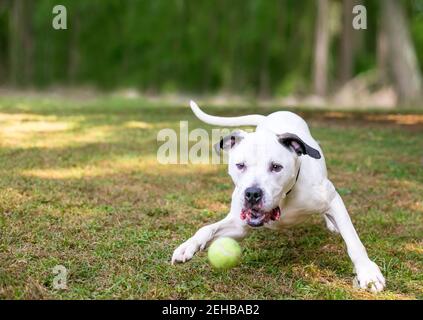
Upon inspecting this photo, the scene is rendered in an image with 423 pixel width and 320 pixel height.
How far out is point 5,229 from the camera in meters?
4.39

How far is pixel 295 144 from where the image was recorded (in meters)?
3.81

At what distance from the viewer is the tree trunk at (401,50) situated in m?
16.5

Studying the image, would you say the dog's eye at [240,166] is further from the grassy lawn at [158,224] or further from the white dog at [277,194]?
the grassy lawn at [158,224]

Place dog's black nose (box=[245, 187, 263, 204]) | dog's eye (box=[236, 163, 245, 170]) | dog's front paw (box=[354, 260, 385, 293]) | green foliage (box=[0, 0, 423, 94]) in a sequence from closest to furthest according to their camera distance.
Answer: dog's black nose (box=[245, 187, 263, 204]) < dog's front paw (box=[354, 260, 385, 293]) < dog's eye (box=[236, 163, 245, 170]) < green foliage (box=[0, 0, 423, 94])

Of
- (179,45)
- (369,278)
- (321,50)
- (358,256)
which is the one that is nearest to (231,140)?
(358,256)

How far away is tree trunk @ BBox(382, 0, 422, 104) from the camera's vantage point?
54.1 feet

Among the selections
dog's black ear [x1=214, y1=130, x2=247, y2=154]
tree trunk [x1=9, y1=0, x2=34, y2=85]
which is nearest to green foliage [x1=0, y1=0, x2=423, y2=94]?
tree trunk [x1=9, y1=0, x2=34, y2=85]

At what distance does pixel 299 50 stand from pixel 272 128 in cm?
2537

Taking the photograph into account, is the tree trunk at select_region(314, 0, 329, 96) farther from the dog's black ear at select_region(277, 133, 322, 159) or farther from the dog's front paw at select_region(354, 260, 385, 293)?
the dog's front paw at select_region(354, 260, 385, 293)

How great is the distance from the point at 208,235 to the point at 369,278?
1.04 metres

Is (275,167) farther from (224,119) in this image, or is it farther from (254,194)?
(224,119)

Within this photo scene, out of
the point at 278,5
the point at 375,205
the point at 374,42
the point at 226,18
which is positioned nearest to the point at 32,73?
the point at 226,18

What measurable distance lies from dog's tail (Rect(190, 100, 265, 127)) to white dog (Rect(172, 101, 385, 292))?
737mm
